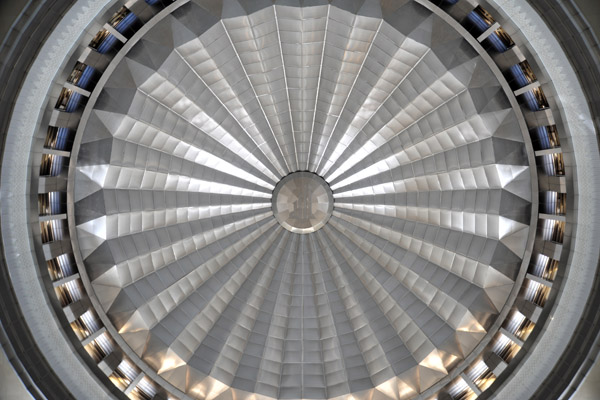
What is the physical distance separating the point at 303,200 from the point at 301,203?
0.76 ft

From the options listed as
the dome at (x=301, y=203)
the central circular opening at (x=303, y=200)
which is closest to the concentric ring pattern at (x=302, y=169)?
the dome at (x=301, y=203)

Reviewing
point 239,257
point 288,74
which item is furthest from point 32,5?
point 239,257

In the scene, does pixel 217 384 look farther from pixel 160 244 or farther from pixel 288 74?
pixel 288 74

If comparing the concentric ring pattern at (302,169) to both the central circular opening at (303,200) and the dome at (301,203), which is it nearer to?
the dome at (301,203)

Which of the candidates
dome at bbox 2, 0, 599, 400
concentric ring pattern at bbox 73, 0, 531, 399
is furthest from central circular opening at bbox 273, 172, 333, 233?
concentric ring pattern at bbox 73, 0, 531, 399

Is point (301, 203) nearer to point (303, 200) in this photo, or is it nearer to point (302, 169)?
point (303, 200)

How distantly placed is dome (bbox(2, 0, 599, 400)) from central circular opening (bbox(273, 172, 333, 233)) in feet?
0.43

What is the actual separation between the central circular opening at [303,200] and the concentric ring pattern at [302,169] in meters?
0.59

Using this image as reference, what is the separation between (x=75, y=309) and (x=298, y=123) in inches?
649

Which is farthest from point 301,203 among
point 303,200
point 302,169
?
point 302,169

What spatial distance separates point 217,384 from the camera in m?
28.1

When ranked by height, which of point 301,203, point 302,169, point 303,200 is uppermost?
point 302,169

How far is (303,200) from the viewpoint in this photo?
31.2 meters

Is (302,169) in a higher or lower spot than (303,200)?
higher
